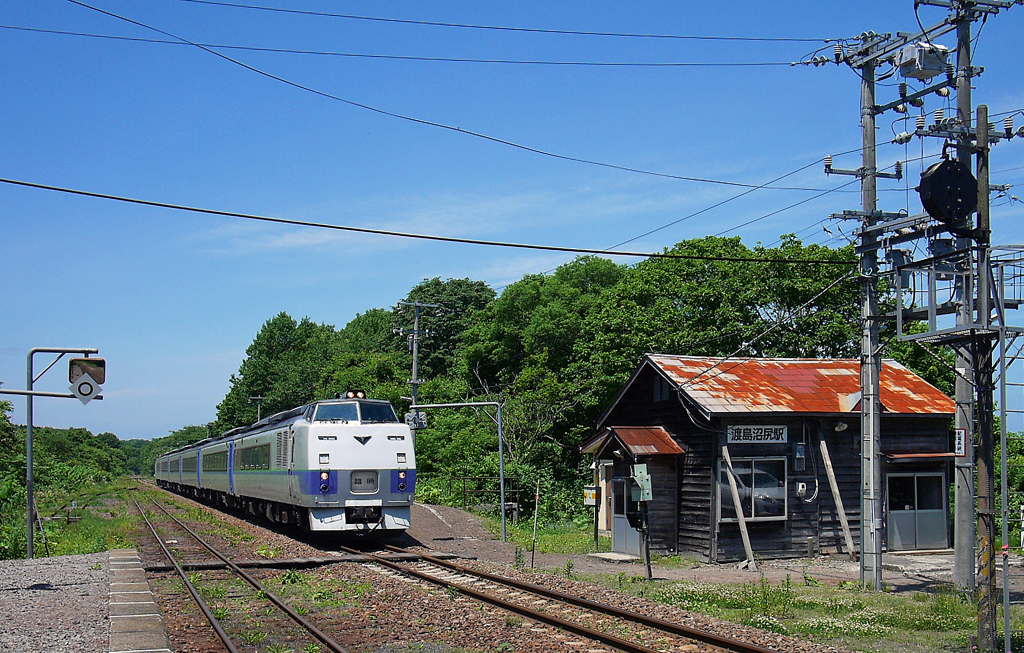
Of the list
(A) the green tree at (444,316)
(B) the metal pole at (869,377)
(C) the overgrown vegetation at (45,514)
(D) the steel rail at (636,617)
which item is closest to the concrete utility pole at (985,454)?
(D) the steel rail at (636,617)

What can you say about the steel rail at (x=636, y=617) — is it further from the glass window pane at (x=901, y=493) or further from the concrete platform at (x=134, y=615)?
the glass window pane at (x=901, y=493)

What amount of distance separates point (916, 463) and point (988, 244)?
41.5 ft

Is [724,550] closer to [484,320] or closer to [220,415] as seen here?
[484,320]

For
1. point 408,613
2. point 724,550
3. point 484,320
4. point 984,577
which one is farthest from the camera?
point 484,320

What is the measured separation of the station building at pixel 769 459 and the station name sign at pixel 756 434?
2 centimetres

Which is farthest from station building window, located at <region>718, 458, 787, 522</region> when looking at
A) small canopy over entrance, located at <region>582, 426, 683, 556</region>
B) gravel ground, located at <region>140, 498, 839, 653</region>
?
gravel ground, located at <region>140, 498, 839, 653</region>

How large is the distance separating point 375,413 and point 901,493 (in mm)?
12484

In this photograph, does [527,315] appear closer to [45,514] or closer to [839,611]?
[45,514]

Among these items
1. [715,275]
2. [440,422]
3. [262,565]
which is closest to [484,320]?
[440,422]

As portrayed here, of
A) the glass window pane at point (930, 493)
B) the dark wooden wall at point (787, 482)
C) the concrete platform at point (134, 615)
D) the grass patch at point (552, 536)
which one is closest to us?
the concrete platform at point (134, 615)

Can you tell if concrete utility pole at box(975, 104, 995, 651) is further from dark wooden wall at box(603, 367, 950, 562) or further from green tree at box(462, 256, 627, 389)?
green tree at box(462, 256, 627, 389)

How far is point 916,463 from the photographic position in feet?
69.5

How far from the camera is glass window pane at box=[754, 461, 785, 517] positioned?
772 inches

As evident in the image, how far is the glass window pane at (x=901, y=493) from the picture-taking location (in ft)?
68.9
